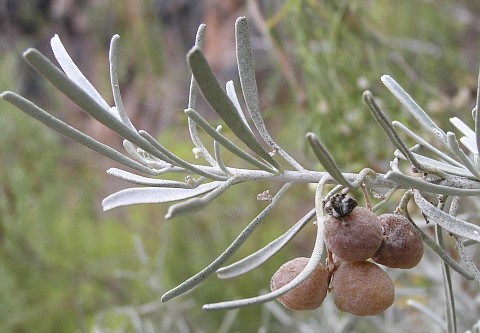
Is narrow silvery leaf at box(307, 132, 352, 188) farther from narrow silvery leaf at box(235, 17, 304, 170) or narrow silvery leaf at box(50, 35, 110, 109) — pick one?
narrow silvery leaf at box(50, 35, 110, 109)

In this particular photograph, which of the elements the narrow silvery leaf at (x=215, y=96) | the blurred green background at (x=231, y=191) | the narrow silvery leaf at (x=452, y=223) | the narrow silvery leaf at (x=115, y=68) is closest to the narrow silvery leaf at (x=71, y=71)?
the narrow silvery leaf at (x=115, y=68)

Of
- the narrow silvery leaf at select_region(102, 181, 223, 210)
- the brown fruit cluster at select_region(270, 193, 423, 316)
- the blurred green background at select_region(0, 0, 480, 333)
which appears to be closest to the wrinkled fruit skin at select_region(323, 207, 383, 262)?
the brown fruit cluster at select_region(270, 193, 423, 316)

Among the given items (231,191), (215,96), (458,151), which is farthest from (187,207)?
(231,191)

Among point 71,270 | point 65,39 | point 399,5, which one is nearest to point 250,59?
point 399,5

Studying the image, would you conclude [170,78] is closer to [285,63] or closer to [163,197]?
[285,63]

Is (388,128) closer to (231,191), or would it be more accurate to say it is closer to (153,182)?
(153,182)

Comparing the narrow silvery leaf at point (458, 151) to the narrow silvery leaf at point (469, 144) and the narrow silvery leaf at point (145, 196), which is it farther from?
the narrow silvery leaf at point (145, 196)
